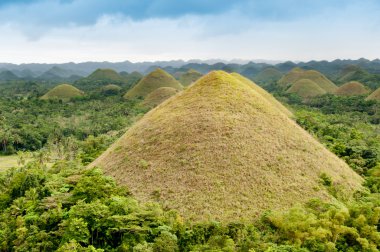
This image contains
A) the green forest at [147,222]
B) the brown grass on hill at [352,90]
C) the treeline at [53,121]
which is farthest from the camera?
the brown grass on hill at [352,90]

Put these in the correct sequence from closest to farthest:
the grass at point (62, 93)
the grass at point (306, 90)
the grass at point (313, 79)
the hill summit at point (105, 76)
→ the grass at point (306, 90)
the grass at point (62, 93)
the grass at point (313, 79)
the hill summit at point (105, 76)

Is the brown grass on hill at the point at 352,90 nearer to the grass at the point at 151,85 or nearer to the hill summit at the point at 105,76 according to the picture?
the grass at the point at 151,85

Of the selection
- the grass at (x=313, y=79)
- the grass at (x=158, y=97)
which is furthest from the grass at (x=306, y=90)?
the grass at (x=158, y=97)

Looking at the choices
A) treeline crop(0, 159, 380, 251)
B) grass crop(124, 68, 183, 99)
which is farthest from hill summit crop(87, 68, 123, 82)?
treeline crop(0, 159, 380, 251)

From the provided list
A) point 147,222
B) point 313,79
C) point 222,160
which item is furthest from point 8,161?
point 313,79

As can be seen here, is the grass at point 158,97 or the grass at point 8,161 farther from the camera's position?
the grass at point 158,97

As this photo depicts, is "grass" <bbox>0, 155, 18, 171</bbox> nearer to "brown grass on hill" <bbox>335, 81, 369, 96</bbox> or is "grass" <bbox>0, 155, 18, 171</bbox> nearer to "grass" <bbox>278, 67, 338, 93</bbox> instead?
"brown grass on hill" <bbox>335, 81, 369, 96</bbox>

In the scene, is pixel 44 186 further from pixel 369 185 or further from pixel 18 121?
pixel 18 121
